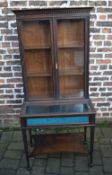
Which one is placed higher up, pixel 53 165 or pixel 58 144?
pixel 58 144

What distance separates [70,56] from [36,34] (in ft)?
1.37

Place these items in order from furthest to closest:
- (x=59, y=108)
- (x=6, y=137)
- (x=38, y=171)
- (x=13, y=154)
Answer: (x=6, y=137) → (x=13, y=154) → (x=38, y=171) → (x=59, y=108)

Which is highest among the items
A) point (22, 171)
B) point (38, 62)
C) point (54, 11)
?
point (54, 11)

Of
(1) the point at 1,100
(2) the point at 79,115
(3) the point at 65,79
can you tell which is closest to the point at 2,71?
(1) the point at 1,100

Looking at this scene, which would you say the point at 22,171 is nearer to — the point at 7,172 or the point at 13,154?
the point at 7,172

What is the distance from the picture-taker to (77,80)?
8.16ft

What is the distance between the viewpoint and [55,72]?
7.88 feet

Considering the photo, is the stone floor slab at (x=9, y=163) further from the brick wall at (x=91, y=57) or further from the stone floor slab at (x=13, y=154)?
the brick wall at (x=91, y=57)

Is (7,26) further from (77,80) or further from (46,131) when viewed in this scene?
(46,131)

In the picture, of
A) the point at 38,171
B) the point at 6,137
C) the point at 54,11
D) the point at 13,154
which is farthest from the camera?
the point at 6,137

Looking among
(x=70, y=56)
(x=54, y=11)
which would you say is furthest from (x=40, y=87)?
(x=54, y=11)

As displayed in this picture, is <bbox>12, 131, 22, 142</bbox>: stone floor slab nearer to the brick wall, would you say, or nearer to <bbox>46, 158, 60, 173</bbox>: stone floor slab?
the brick wall

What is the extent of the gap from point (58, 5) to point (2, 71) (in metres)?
1.05

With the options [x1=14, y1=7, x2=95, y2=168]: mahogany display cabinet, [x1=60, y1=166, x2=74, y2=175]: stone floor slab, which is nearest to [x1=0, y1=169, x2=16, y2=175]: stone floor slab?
[x1=14, y1=7, x2=95, y2=168]: mahogany display cabinet
